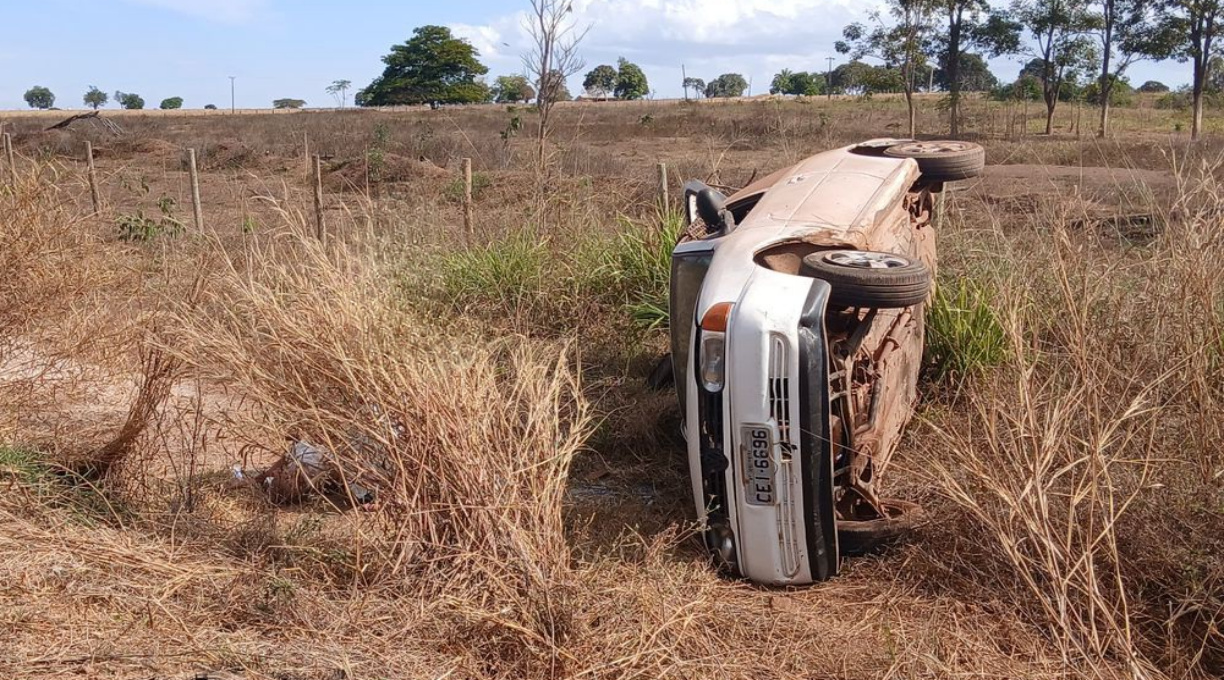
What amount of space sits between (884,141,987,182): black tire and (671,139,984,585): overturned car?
118 centimetres

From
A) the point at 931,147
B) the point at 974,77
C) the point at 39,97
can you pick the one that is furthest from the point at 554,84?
the point at 39,97

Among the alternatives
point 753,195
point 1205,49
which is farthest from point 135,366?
point 1205,49

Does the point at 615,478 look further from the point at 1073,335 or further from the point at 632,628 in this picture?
the point at 1073,335

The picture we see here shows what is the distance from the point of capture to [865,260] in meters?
4.27

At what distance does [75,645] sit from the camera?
11.4 feet

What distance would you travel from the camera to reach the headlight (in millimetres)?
3959

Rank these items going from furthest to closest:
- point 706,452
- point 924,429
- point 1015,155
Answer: point 1015,155
point 924,429
point 706,452

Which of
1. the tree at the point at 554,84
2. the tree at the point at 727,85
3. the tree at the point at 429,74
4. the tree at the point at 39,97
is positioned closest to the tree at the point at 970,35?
the tree at the point at 554,84

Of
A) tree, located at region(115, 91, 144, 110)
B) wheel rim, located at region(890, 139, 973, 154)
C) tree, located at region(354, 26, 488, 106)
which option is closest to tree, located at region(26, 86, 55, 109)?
tree, located at region(115, 91, 144, 110)

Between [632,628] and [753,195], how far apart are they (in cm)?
299

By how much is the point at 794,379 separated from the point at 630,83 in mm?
86900

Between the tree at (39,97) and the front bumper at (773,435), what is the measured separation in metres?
135

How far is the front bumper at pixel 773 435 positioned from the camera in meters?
3.82

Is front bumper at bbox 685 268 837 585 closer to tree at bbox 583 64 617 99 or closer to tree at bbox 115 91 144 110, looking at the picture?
tree at bbox 583 64 617 99
